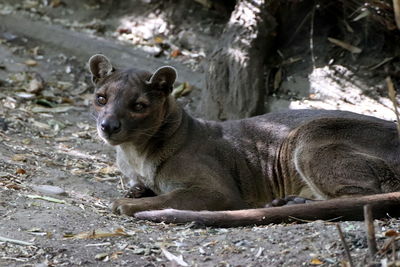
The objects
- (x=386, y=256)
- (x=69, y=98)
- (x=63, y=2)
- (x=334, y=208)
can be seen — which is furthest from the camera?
(x=63, y=2)

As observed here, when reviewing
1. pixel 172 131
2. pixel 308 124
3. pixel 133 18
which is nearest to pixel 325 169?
pixel 308 124

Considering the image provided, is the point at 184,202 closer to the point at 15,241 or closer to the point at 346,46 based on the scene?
the point at 15,241

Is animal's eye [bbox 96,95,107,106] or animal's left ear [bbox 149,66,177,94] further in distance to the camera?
animal's left ear [bbox 149,66,177,94]

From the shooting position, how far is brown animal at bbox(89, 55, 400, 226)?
205 inches

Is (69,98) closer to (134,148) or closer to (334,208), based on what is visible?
(134,148)

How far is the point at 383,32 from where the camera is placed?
743cm

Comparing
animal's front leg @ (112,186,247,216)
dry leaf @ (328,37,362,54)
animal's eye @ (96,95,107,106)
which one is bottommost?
animal's front leg @ (112,186,247,216)

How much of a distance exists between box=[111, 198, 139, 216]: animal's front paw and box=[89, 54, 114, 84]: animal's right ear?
1.16m

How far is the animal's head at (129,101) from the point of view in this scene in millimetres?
5352

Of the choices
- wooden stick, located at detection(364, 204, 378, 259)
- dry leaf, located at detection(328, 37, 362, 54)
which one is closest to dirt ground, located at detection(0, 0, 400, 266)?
wooden stick, located at detection(364, 204, 378, 259)

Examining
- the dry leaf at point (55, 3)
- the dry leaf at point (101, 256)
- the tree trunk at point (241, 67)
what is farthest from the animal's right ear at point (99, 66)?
the dry leaf at point (55, 3)

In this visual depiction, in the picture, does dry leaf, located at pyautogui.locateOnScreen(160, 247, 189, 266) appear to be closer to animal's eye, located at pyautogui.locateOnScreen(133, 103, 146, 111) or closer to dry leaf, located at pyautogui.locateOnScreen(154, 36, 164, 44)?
animal's eye, located at pyautogui.locateOnScreen(133, 103, 146, 111)

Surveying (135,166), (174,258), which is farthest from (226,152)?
(174,258)

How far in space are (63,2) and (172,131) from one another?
15.5ft
